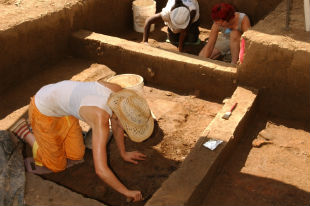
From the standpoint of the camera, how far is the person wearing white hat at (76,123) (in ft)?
8.77

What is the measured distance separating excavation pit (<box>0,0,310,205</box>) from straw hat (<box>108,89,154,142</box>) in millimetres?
532

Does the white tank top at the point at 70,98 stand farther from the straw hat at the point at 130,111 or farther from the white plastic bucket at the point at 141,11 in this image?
the white plastic bucket at the point at 141,11

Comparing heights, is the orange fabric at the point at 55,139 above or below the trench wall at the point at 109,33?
below

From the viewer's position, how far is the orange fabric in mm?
3277

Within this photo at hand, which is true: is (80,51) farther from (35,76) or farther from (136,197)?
(136,197)

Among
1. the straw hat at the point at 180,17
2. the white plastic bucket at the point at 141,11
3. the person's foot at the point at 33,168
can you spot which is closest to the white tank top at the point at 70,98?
A: the person's foot at the point at 33,168

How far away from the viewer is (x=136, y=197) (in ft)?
9.20

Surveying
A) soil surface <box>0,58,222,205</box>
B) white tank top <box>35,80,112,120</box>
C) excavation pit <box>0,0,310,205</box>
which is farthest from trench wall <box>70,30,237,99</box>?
white tank top <box>35,80,112,120</box>

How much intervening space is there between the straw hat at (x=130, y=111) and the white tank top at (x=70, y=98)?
0.44 ft

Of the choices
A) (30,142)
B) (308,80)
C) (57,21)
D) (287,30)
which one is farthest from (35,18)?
(308,80)

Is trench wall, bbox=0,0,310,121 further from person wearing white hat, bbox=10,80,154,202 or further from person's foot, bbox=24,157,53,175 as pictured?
person's foot, bbox=24,157,53,175

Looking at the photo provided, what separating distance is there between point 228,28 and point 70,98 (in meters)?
3.03

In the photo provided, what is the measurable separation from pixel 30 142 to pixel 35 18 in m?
1.92

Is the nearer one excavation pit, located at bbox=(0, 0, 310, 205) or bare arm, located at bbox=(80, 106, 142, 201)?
bare arm, located at bbox=(80, 106, 142, 201)
